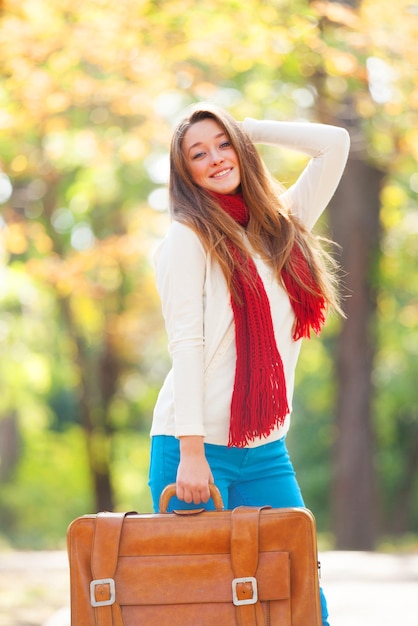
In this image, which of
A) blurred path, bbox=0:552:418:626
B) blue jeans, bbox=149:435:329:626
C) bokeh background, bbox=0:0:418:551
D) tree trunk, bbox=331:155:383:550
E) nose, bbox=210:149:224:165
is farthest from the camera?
tree trunk, bbox=331:155:383:550

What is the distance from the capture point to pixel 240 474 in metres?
2.81

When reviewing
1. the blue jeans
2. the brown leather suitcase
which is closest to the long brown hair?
the blue jeans

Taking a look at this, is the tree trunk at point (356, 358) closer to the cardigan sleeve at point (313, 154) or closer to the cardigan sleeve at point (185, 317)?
the cardigan sleeve at point (313, 154)

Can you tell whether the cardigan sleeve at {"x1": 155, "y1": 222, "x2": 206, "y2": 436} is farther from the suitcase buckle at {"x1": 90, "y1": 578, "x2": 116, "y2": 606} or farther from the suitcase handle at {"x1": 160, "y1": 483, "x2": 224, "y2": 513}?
the suitcase buckle at {"x1": 90, "y1": 578, "x2": 116, "y2": 606}

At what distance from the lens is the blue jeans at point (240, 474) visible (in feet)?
9.06

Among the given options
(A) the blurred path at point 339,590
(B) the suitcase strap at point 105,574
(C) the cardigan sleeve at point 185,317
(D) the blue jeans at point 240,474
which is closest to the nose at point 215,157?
(C) the cardigan sleeve at point 185,317

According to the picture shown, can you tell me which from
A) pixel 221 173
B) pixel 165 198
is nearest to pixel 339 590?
pixel 221 173

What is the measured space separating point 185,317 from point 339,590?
3.42 metres

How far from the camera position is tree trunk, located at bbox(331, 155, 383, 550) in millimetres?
10086

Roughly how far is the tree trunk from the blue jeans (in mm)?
7288

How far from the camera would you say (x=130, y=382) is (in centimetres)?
1911

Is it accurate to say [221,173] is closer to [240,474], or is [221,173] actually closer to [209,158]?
[209,158]

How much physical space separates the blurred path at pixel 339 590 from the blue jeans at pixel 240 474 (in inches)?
74.4

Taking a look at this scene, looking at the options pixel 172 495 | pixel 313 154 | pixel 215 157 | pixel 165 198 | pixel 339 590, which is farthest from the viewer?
pixel 165 198
